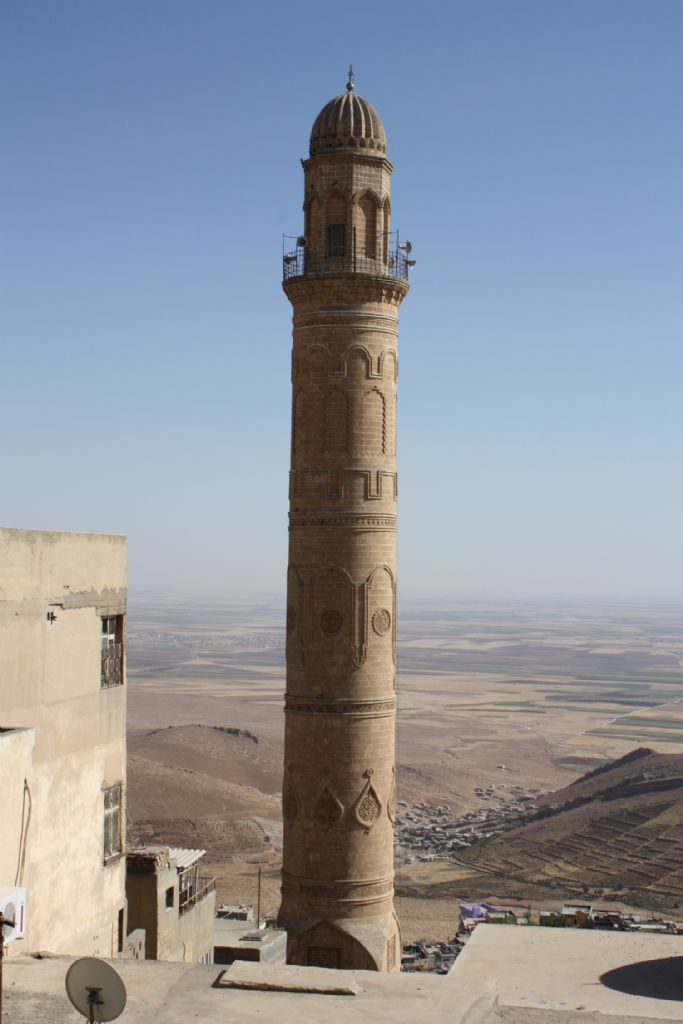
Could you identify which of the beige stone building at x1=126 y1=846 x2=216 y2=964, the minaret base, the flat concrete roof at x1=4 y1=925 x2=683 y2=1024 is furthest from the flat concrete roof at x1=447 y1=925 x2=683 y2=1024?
the flat concrete roof at x1=4 y1=925 x2=683 y2=1024

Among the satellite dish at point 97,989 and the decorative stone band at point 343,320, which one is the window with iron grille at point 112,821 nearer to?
the satellite dish at point 97,989

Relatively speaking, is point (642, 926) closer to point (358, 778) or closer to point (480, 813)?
point (358, 778)

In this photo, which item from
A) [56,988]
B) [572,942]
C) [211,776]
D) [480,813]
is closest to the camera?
[56,988]

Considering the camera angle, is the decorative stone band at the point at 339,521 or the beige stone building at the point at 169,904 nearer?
the beige stone building at the point at 169,904

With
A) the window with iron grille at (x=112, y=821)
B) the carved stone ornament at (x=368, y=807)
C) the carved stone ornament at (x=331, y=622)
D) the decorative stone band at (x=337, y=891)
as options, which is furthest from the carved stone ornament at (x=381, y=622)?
the window with iron grille at (x=112, y=821)

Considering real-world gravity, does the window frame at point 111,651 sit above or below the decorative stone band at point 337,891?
above

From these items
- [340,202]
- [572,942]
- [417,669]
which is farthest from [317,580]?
[417,669]

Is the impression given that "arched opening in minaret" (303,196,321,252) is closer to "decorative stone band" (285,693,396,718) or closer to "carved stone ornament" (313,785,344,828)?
"decorative stone band" (285,693,396,718)
